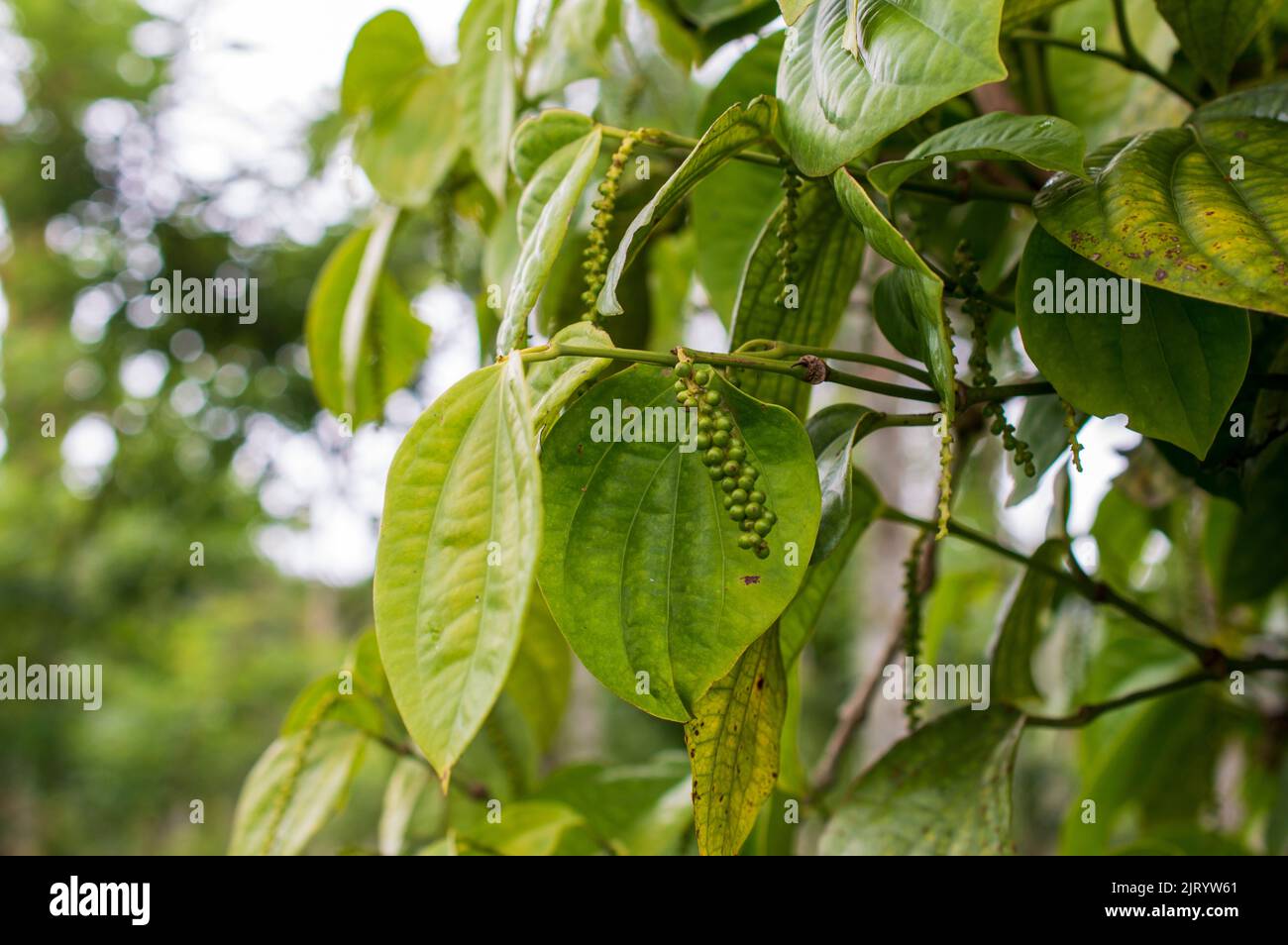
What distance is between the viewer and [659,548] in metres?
0.28

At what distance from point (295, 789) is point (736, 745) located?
0.90ft

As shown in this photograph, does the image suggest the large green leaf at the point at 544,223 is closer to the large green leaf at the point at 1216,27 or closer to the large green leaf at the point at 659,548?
the large green leaf at the point at 659,548

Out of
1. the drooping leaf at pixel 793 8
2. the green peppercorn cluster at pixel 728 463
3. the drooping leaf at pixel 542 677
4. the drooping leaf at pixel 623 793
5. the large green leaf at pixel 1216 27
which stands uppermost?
the large green leaf at pixel 1216 27

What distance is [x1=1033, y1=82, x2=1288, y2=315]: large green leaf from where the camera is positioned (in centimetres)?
24

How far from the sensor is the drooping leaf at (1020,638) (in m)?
0.42

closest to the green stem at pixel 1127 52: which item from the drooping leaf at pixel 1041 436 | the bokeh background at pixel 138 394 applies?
the drooping leaf at pixel 1041 436

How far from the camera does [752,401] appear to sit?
0.87 ft

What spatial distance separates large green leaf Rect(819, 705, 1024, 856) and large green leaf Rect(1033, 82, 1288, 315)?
0.20 m

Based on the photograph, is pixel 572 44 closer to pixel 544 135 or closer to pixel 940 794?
pixel 544 135

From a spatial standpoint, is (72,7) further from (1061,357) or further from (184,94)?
(1061,357)

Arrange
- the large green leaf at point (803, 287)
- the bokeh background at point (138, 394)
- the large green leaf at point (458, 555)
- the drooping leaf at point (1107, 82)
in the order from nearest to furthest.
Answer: the large green leaf at point (458, 555), the large green leaf at point (803, 287), the drooping leaf at point (1107, 82), the bokeh background at point (138, 394)

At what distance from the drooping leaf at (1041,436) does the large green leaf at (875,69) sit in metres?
0.17

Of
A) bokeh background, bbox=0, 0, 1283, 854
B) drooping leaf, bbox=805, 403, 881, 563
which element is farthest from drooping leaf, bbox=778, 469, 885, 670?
bokeh background, bbox=0, 0, 1283, 854

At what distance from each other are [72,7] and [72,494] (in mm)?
1166
